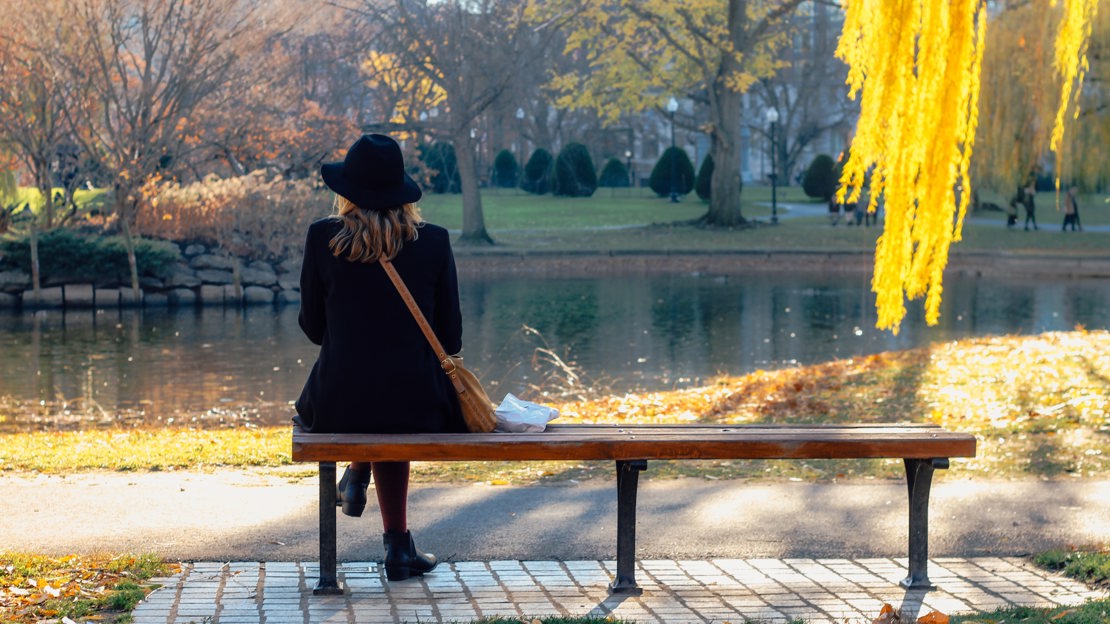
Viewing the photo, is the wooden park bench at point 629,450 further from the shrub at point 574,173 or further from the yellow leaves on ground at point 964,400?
the shrub at point 574,173

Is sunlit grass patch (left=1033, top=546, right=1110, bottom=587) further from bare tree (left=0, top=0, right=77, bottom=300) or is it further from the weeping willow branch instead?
bare tree (left=0, top=0, right=77, bottom=300)

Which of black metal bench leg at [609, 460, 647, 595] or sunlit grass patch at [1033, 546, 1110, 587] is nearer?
black metal bench leg at [609, 460, 647, 595]

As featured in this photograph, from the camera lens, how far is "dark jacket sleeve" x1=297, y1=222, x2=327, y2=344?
556 centimetres

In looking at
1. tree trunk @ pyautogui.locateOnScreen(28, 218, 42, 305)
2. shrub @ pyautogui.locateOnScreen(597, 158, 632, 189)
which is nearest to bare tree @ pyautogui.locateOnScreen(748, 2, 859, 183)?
shrub @ pyautogui.locateOnScreen(597, 158, 632, 189)

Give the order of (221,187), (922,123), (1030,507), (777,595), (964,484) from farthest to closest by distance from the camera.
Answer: (221,187)
(922,123)
(964,484)
(1030,507)
(777,595)

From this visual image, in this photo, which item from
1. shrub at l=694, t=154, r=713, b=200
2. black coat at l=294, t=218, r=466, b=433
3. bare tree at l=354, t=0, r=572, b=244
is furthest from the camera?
shrub at l=694, t=154, r=713, b=200

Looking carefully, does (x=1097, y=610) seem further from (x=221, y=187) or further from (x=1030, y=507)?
(x=221, y=187)

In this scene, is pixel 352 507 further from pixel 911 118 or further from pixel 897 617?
pixel 911 118

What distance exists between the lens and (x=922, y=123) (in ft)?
29.2

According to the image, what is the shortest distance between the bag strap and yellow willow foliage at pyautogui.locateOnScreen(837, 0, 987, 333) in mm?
4182

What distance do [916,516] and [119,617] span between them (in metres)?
3.23

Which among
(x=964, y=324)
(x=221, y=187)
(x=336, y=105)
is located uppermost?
(x=336, y=105)

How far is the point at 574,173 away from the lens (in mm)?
56719

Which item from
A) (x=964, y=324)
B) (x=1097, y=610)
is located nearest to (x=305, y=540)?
(x=1097, y=610)
